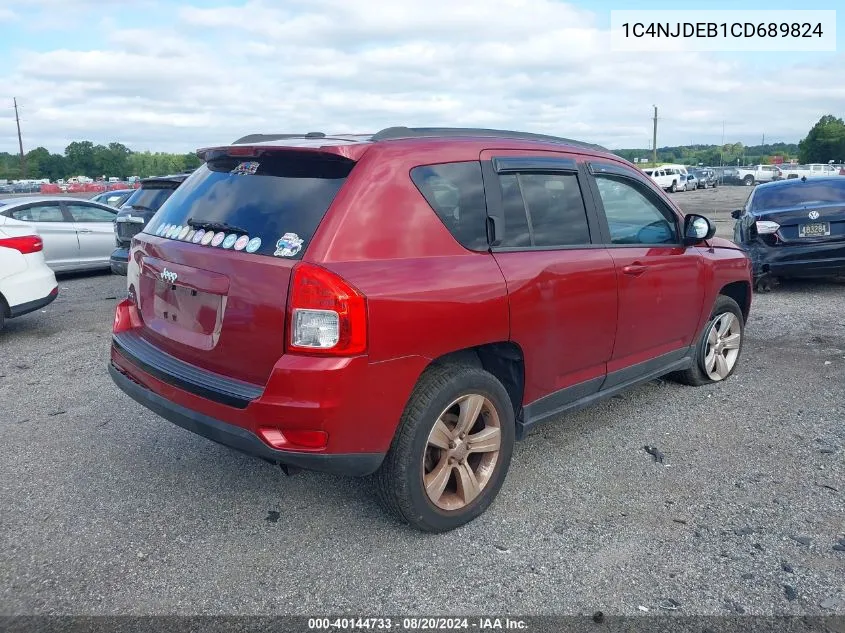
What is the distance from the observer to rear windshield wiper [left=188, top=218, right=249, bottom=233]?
3.22m

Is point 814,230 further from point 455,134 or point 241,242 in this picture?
point 241,242

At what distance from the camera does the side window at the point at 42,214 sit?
11654 mm

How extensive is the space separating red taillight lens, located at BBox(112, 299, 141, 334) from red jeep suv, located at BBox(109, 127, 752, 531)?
0.01m

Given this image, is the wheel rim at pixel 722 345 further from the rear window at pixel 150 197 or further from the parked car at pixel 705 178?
the parked car at pixel 705 178

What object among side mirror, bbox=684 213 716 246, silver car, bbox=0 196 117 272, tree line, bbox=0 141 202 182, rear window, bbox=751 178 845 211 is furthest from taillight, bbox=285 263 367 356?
tree line, bbox=0 141 202 182

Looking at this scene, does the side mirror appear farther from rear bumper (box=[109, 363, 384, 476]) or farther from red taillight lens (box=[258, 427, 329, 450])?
red taillight lens (box=[258, 427, 329, 450])

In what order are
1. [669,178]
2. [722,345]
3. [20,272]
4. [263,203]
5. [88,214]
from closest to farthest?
[263,203]
[722,345]
[20,272]
[88,214]
[669,178]

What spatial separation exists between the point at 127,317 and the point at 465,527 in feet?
6.97

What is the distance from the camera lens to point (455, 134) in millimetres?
3660

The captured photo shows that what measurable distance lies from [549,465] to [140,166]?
287 ft

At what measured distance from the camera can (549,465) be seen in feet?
13.6

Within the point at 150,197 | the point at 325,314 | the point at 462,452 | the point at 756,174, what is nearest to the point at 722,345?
the point at 462,452

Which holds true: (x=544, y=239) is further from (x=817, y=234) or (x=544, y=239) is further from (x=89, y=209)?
(x=89, y=209)

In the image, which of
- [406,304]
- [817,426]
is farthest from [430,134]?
[817,426]
